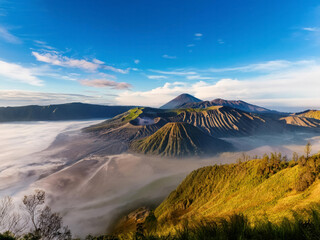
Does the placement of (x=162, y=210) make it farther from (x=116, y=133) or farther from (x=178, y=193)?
(x=116, y=133)

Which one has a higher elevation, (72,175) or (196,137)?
(196,137)

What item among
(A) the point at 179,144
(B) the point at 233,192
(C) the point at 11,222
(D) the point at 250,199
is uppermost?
(D) the point at 250,199

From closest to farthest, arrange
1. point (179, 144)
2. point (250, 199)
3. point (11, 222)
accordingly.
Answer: point (250, 199), point (11, 222), point (179, 144)

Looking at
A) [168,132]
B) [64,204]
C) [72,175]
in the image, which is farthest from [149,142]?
[64,204]

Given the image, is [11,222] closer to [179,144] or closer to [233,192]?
[233,192]

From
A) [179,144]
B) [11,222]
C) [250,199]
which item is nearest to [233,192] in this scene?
[250,199]

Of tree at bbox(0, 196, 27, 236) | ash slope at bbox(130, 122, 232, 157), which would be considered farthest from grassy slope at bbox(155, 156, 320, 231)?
ash slope at bbox(130, 122, 232, 157)

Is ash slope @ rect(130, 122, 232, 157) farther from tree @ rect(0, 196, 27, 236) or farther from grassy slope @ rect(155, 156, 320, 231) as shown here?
grassy slope @ rect(155, 156, 320, 231)
